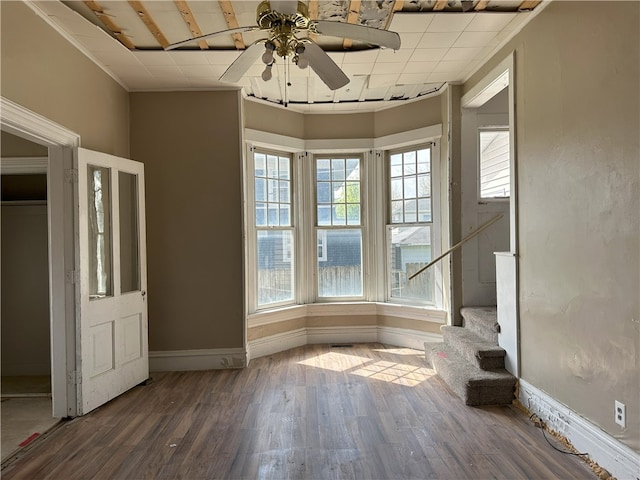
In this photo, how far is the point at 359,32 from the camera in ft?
6.65

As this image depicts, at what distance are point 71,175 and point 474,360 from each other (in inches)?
144

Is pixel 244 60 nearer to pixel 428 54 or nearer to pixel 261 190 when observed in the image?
pixel 428 54

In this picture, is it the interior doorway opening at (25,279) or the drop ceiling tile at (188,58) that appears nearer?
the drop ceiling tile at (188,58)

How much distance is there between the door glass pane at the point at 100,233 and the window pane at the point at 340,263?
2513mm

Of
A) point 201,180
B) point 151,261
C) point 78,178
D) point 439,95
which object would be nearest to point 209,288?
point 151,261

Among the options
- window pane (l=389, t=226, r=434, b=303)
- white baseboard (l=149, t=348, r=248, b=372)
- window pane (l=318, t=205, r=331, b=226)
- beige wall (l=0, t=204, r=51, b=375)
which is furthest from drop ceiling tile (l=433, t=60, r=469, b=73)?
beige wall (l=0, t=204, r=51, b=375)

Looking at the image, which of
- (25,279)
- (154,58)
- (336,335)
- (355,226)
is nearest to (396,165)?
(355,226)

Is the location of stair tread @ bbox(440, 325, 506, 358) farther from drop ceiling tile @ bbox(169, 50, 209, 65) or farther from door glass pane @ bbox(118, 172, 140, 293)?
drop ceiling tile @ bbox(169, 50, 209, 65)

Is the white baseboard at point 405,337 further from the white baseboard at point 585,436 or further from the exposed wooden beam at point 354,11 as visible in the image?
the exposed wooden beam at point 354,11

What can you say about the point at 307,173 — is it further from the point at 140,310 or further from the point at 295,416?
the point at 295,416

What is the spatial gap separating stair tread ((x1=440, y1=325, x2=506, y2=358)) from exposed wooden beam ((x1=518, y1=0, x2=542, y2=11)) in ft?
8.63

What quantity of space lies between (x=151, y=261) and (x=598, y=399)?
392 cm

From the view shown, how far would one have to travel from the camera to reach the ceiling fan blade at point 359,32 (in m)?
2.00

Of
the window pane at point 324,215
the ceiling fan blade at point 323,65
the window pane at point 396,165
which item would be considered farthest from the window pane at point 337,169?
the ceiling fan blade at point 323,65
